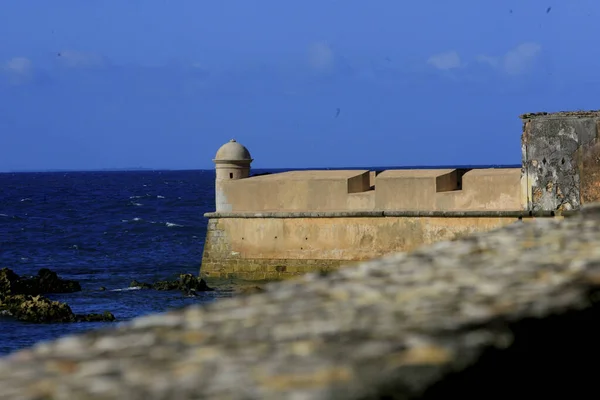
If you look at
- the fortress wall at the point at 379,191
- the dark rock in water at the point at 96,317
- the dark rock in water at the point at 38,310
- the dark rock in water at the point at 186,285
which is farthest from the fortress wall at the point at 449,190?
the dark rock in water at the point at 38,310

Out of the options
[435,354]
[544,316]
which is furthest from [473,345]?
[544,316]

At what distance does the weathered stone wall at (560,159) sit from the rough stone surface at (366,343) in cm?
1191

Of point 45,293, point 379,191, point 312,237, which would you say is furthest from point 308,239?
point 45,293

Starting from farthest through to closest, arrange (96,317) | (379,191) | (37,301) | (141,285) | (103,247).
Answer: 1. (103,247)
2. (141,285)
3. (379,191)
4. (37,301)
5. (96,317)

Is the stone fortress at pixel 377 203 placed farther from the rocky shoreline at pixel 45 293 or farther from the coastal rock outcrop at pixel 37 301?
the coastal rock outcrop at pixel 37 301

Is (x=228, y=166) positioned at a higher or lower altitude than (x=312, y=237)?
higher

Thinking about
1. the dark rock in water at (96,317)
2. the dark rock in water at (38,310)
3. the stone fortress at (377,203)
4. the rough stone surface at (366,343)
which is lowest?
the dark rock in water at (96,317)

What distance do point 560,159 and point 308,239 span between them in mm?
4168

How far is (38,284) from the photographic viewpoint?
64.4 feet

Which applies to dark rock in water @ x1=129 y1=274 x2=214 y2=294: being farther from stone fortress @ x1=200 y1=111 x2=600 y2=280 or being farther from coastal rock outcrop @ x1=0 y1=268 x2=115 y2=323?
coastal rock outcrop @ x1=0 y1=268 x2=115 y2=323

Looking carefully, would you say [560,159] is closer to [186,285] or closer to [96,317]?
[186,285]

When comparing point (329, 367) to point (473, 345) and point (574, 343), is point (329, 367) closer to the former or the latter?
point (473, 345)

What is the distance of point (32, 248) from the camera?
32281 millimetres

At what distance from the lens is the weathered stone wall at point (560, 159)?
14984 mm
